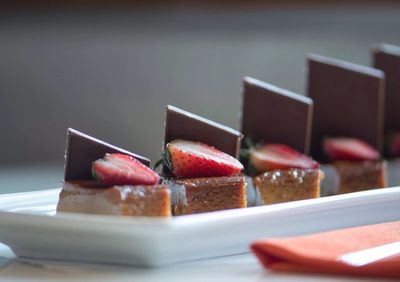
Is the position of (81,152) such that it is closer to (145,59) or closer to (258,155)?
(258,155)

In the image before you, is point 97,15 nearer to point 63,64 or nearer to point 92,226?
point 63,64

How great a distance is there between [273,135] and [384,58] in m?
0.71

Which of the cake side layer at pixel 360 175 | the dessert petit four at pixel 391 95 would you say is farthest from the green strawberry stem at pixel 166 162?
the dessert petit four at pixel 391 95

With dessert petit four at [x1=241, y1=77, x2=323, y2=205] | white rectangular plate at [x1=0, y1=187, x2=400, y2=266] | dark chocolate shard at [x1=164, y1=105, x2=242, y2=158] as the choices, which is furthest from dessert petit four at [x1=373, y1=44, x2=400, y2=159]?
white rectangular plate at [x1=0, y1=187, x2=400, y2=266]

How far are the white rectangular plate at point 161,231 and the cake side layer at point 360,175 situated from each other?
58cm

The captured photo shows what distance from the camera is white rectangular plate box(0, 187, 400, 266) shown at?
4.34 ft

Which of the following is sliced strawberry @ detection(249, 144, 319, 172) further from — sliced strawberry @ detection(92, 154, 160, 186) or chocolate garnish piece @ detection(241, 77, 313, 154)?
sliced strawberry @ detection(92, 154, 160, 186)

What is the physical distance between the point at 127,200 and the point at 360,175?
86 cm

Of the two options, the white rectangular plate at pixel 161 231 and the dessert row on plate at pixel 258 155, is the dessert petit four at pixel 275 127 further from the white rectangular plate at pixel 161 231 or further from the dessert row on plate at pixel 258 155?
the white rectangular plate at pixel 161 231

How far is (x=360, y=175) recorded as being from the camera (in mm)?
2225

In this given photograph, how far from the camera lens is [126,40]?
197 inches

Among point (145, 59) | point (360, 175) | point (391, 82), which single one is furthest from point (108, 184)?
point (145, 59)

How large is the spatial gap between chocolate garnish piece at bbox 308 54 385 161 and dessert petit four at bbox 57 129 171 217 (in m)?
0.79

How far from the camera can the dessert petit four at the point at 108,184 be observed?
1.53m
